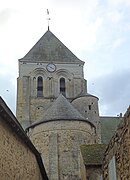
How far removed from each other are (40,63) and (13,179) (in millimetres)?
32903

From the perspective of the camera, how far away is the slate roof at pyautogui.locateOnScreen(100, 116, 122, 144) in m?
39.6

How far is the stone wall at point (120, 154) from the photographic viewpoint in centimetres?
709

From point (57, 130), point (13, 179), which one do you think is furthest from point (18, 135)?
point (57, 130)

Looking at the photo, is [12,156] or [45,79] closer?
[12,156]

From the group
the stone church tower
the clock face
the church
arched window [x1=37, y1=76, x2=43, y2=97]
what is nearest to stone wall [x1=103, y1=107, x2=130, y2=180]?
the church

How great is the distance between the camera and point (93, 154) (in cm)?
1238

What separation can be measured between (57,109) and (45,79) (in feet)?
45.7

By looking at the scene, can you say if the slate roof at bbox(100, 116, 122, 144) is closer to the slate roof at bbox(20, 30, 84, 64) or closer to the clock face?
the slate roof at bbox(20, 30, 84, 64)

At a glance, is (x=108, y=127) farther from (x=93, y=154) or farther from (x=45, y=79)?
(x=93, y=154)

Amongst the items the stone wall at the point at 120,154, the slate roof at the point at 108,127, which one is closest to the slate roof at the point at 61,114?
the slate roof at the point at 108,127

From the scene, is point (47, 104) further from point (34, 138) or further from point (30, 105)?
point (34, 138)

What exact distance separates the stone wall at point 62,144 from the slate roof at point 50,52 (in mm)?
16850

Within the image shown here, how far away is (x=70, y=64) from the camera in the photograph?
4338 centimetres

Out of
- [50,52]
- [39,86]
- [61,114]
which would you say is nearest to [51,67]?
[50,52]
